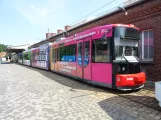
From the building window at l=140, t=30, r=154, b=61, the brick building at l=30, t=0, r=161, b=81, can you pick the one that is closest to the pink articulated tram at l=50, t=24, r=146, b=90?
the brick building at l=30, t=0, r=161, b=81

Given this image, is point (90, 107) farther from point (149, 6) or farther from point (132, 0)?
point (132, 0)

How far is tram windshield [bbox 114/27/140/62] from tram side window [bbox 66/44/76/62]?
445 cm

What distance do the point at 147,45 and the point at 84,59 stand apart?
4.16 meters

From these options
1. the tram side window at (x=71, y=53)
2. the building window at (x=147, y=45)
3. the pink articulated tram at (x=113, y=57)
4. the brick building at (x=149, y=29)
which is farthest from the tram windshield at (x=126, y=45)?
the tram side window at (x=71, y=53)

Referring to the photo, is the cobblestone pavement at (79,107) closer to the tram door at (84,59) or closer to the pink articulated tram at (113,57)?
the pink articulated tram at (113,57)

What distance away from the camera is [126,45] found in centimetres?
916

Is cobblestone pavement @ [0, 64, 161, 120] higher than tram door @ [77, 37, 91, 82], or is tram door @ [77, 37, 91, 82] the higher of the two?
tram door @ [77, 37, 91, 82]

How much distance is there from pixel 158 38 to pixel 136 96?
189 inches

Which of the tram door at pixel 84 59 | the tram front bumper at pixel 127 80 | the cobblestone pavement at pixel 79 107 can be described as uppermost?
the tram door at pixel 84 59

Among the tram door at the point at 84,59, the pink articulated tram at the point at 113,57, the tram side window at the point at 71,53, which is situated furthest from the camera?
the tram side window at the point at 71,53

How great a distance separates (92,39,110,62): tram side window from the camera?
9219mm

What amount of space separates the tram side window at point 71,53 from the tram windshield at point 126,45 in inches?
175

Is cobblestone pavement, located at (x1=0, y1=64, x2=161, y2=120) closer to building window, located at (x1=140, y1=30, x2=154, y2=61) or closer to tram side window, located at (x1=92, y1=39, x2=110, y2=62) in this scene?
tram side window, located at (x1=92, y1=39, x2=110, y2=62)

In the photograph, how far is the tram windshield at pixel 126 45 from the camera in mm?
8898
